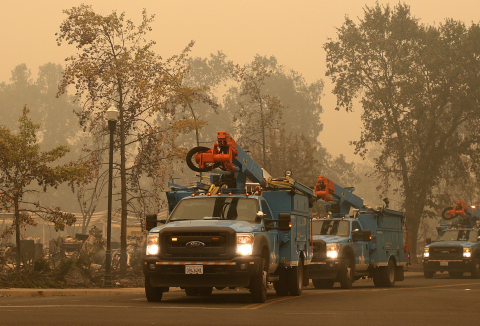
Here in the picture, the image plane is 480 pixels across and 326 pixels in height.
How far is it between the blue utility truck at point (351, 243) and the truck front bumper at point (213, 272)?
808 centimetres

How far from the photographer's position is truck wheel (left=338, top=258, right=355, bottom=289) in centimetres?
2161

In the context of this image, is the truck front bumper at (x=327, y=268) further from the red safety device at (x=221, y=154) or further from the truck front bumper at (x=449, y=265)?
the truck front bumper at (x=449, y=265)

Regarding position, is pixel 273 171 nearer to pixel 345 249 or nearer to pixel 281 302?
pixel 345 249

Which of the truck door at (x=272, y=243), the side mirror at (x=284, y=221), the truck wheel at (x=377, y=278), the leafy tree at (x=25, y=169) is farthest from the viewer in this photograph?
the truck wheel at (x=377, y=278)

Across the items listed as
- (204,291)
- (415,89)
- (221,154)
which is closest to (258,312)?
(221,154)

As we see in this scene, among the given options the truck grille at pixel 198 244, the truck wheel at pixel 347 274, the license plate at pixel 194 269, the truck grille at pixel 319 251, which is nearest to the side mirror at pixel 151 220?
the truck grille at pixel 198 244

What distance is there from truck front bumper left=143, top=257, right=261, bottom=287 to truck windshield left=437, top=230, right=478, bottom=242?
2098 centimetres

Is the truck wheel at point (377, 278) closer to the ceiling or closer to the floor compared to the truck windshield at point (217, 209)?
closer to the floor

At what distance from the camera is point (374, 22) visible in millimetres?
51344

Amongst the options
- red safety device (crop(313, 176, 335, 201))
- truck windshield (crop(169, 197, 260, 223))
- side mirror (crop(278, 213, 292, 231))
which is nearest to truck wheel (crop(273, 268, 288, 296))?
side mirror (crop(278, 213, 292, 231))

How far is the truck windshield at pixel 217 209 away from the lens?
14977mm

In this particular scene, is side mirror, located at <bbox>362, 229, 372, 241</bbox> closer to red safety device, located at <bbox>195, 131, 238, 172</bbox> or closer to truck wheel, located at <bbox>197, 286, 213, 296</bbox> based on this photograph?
truck wheel, located at <bbox>197, 286, 213, 296</bbox>

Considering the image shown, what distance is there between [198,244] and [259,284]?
1.45 metres

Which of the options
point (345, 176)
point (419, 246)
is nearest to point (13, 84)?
point (345, 176)
